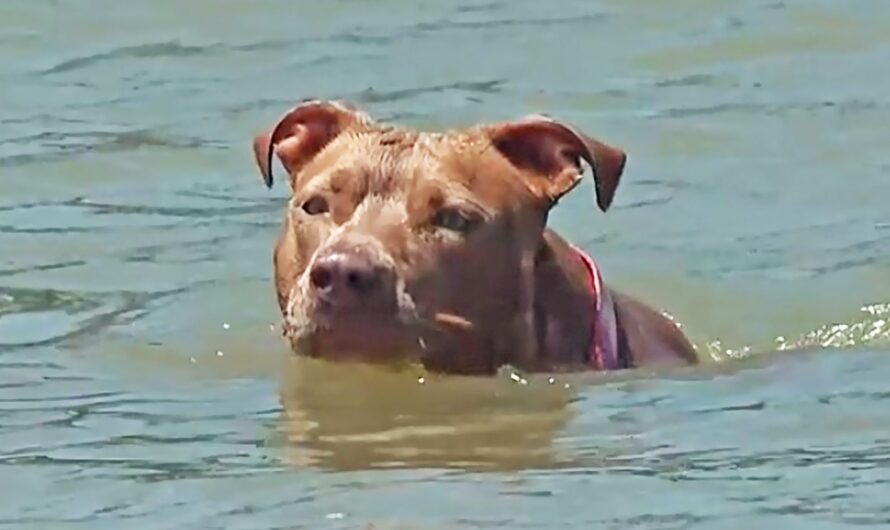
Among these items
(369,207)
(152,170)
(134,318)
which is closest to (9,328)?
(134,318)

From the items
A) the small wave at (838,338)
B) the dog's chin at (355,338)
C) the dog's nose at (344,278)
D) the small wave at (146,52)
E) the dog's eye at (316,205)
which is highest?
the dog's eye at (316,205)

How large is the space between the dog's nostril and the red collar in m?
1.14

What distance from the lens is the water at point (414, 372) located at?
301 inches

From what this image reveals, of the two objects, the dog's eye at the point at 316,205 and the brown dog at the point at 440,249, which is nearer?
the brown dog at the point at 440,249

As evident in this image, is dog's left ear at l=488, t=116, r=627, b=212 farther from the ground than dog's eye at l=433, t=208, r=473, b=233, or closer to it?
farther from the ground

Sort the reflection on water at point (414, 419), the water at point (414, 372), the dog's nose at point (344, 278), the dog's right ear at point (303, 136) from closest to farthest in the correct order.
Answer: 1. the water at point (414, 372)
2. the reflection on water at point (414, 419)
3. the dog's nose at point (344, 278)
4. the dog's right ear at point (303, 136)

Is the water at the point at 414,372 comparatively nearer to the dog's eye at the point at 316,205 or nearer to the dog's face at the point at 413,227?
the dog's face at the point at 413,227

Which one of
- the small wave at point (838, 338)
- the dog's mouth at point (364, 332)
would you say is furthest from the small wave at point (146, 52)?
the dog's mouth at point (364, 332)

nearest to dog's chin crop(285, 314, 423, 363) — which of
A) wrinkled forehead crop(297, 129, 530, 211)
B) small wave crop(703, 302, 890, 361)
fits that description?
wrinkled forehead crop(297, 129, 530, 211)

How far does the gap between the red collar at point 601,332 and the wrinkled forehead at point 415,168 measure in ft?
1.20

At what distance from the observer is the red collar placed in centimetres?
960

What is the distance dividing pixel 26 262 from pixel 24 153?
6.30 ft

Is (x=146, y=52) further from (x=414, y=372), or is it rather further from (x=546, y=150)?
(x=414, y=372)

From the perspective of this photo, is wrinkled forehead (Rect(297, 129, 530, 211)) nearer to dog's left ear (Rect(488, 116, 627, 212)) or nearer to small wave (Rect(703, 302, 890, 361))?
dog's left ear (Rect(488, 116, 627, 212))
